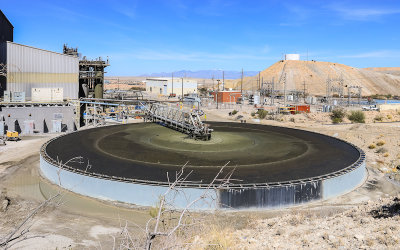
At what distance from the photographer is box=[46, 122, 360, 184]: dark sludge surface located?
23312 millimetres

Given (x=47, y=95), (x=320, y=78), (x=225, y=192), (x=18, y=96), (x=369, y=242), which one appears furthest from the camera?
(x=320, y=78)

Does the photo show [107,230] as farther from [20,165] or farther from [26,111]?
[26,111]

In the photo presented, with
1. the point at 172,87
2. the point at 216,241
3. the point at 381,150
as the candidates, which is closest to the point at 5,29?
the point at 216,241

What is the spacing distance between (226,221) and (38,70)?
4073 cm

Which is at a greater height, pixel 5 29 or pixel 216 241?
pixel 5 29

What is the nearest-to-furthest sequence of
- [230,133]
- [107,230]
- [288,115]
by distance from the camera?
[107,230], [230,133], [288,115]

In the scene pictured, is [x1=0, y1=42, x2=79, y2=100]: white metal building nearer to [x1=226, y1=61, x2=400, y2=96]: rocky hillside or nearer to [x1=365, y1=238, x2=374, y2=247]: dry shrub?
[x1=365, y1=238, x2=374, y2=247]: dry shrub

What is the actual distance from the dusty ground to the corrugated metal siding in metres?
16.5

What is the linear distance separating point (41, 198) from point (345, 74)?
617 ft

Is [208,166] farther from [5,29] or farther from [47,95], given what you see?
[5,29]

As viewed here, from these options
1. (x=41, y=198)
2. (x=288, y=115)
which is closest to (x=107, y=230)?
(x=41, y=198)

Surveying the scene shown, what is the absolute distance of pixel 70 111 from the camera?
46.9 m

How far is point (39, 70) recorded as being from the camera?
159 feet

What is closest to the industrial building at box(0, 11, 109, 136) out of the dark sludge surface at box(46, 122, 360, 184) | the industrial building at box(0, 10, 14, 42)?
the industrial building at box(0, 10, 14, 42)
